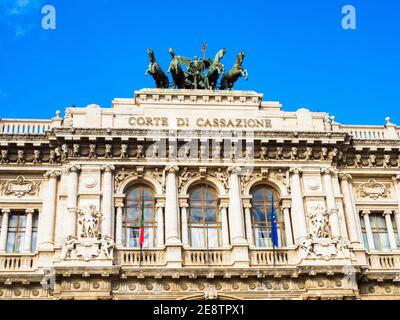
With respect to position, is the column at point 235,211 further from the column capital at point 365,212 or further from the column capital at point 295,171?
the column capital at point 365,212

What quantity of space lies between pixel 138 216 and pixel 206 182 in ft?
10.5

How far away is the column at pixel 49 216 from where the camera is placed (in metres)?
28.0

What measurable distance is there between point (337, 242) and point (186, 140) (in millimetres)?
7409

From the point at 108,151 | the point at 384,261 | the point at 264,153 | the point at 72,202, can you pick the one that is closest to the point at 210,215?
the point at 264,153

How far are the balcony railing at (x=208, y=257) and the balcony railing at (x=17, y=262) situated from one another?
6025mm

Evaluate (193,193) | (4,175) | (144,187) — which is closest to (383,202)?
(193,193)

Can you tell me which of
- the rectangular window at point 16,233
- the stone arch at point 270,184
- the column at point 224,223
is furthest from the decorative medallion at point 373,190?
the rectangular window at point 16,233

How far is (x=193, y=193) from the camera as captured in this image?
2994 centimetres

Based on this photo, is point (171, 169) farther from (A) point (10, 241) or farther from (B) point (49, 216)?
Answer: (A) point (10, 241)

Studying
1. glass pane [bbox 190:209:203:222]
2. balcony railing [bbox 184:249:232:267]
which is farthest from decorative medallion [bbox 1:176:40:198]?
balcony railing [bbox 184:249:232:267]

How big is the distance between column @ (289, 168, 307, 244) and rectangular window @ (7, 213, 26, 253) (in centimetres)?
1107

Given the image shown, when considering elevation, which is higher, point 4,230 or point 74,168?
point 74,168

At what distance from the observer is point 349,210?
3002 cm
